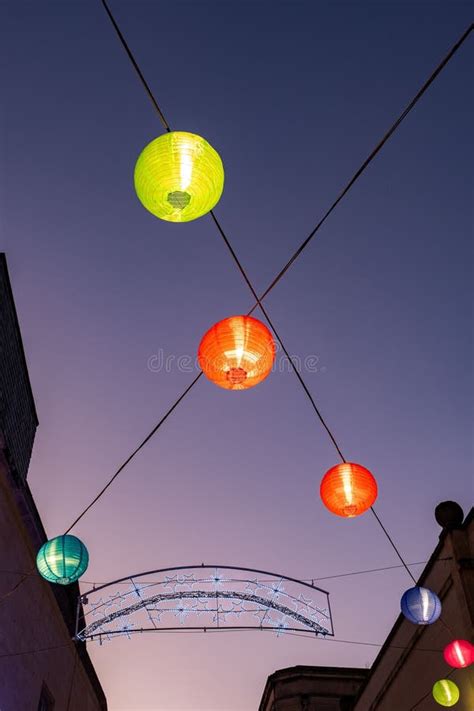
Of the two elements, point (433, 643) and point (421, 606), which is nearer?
point (421, 606)

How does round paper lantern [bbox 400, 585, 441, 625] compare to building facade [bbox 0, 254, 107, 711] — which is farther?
building facade [bbox 0, 254, 107, 711]

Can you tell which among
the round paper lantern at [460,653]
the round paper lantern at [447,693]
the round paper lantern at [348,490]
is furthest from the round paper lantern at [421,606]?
the round paper lantern at [348,490]

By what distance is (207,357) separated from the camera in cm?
534

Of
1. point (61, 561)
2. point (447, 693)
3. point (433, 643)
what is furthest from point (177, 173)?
point (433, 643)

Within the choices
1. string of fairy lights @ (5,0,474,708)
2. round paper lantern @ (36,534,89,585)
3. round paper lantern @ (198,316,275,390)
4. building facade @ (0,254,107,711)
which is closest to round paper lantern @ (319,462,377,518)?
string of fairy lights @ (5,0,474,708)

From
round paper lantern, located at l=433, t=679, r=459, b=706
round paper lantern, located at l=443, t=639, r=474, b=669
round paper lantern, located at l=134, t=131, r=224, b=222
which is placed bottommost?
round paper lantern, located at l=433, t=679, r=459, b=706

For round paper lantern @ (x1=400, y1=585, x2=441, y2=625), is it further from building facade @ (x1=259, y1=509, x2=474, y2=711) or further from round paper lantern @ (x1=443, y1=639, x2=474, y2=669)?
building facade @ (x1=259, y1=509, x2=474, y2=711)

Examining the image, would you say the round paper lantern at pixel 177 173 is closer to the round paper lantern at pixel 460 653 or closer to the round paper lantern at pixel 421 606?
the round paper lantern at pixel 421 606

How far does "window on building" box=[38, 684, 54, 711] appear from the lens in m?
12.2

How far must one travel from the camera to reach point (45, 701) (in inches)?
492

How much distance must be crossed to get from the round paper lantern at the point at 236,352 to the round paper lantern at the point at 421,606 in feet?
17.9

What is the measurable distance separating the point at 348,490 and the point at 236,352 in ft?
9.28

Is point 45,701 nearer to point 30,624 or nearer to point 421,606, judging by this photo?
point 30,624

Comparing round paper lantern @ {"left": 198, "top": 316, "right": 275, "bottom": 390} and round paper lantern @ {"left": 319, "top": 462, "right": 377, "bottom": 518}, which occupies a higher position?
round paper lantern @ {"left": 198, "top": 316, "right": 275, "bottom": 390}
